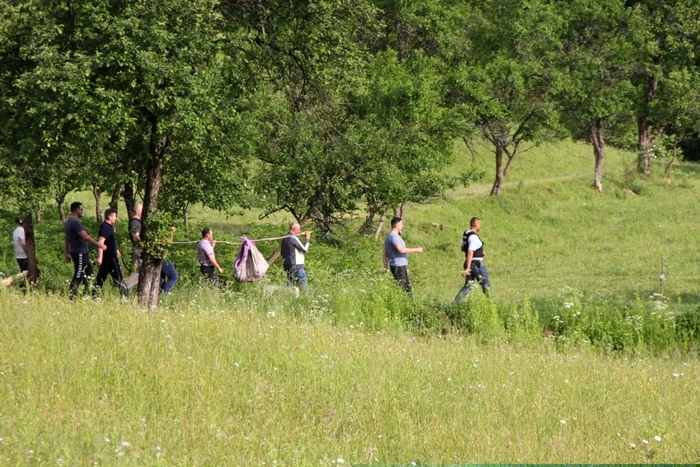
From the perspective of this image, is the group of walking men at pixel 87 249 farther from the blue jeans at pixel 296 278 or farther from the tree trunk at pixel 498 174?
the tree trunk at pixel 498 174

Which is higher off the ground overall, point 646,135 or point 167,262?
point 646,135

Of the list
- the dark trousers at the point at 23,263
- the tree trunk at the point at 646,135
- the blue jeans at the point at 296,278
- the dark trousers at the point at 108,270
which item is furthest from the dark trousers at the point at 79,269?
the tree trunk at the point at 646,135

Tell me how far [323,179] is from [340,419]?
17.6m

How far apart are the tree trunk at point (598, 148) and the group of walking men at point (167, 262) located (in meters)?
30.6

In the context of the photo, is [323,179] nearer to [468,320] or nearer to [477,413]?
[468,320]

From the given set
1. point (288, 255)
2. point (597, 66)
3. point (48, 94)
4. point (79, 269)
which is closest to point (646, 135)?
point (597, 66)

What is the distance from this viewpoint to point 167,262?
1680 centimetres

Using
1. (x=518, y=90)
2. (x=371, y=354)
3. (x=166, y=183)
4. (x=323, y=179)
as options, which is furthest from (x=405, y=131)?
(x=371, y=354)

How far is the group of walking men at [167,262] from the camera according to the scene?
14.2 meters

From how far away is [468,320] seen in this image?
44.3 ft

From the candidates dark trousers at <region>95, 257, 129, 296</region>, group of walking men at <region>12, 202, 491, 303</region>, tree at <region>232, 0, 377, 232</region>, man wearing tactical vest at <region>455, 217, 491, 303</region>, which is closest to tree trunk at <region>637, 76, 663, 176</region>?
tree at <region>232, 0, 377, 232</region>

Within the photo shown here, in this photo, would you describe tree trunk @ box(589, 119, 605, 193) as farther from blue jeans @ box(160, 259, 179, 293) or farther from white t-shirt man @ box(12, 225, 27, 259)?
white t-shirt man @ box(12, 225, 27, 259)

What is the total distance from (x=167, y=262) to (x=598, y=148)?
3341cm

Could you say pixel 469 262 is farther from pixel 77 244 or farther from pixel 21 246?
pixel 21 246
